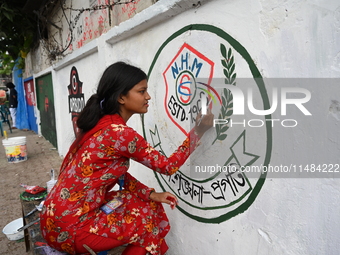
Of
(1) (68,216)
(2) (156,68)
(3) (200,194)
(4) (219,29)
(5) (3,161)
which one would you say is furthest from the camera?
(5) (3,161)

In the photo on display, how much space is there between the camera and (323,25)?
1.09 m

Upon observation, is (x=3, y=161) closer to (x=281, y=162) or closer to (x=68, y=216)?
(x=68, y=216)

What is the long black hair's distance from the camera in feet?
5.17

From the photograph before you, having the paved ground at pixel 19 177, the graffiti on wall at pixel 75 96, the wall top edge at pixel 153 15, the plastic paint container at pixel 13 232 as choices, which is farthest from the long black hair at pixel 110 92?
the graffiti on wall at pixel 75 96

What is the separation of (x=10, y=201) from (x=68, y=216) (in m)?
2.77

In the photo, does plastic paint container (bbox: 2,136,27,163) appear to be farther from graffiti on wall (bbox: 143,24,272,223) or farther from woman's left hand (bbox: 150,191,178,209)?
woman's left hand (bbox: 150,191,178,209)

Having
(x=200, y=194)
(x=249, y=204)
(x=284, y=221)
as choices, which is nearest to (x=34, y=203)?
(x=200, y=194)

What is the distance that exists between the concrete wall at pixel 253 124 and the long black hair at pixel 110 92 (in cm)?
48

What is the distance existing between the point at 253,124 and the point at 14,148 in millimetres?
5352

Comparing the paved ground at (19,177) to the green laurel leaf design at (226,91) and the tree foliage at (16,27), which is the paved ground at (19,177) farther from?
the tree foliage at (16,27)

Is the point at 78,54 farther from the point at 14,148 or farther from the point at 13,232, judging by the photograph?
the point at 14,148

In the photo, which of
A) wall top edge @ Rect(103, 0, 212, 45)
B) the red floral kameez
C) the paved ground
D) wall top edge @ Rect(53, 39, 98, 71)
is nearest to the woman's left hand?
the red floral kameez

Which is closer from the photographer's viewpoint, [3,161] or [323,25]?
[323,25]

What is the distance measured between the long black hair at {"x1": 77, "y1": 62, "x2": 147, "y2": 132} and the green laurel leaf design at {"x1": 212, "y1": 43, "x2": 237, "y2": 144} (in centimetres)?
49
